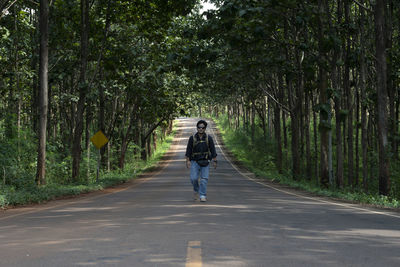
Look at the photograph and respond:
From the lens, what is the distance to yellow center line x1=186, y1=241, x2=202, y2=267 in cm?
562

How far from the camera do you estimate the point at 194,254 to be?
6133 millimetres

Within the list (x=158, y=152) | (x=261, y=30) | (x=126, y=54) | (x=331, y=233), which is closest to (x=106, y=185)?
(x=126, y=54)

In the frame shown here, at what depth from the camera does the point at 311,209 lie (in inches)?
457

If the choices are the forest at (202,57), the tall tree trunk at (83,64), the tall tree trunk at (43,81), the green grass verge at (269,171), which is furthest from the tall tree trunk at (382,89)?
the tall tree trunk at (83,64)

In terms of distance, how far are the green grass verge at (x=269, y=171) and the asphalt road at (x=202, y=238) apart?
13.4ft

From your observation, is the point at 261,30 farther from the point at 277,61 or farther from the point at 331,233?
the point at 331,233

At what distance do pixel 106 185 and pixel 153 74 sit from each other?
8.92 m

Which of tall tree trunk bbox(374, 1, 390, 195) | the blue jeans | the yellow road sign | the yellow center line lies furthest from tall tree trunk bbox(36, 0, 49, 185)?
the yellow center line

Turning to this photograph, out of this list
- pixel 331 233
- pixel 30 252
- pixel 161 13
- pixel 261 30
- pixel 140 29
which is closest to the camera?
pixel 30 252

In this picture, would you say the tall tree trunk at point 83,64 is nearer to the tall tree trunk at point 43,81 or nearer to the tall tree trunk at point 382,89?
the tall tree trunk at point 43,81

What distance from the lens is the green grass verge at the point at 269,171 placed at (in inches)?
600

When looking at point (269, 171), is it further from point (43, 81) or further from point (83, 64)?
point (43, 81)

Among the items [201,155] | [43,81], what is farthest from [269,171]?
[201,155]

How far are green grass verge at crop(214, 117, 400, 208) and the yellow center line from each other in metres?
8.36
